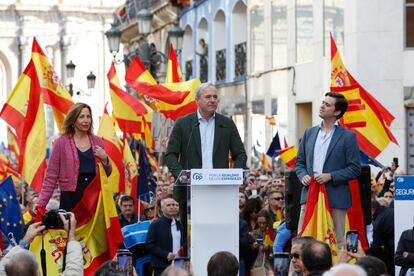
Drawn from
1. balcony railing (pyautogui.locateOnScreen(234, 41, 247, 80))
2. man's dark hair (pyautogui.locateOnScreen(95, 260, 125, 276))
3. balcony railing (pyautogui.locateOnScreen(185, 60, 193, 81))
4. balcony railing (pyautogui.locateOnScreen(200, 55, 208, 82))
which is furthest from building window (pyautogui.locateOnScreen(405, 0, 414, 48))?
balcony railing (pyautogui.locateOnScreen(185, 60, 193, 81))

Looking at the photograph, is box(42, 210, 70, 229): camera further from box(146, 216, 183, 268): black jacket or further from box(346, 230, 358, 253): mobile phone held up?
box(146, 216, 183, 268): black jacket

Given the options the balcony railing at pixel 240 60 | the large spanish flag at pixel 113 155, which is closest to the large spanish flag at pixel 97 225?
the large spanish flag at pixel 113 155

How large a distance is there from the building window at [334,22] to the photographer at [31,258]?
647 inches

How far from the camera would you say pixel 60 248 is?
11.0 meters

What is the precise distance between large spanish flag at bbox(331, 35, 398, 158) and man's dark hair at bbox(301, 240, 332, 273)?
7959mm

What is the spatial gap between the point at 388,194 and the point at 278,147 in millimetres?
8387

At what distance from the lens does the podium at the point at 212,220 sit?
396 inches

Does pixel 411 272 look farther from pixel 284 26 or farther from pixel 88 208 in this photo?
pixel 284 26

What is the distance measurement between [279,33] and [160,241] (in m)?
A: 18.9

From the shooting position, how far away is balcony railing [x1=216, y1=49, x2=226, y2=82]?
37.1m

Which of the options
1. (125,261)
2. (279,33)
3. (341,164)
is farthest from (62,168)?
(279,33)

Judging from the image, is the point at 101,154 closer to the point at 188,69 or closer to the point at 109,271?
the point at 109,271

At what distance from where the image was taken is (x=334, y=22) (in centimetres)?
2627

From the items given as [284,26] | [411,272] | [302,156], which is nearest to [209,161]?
[302,156]
